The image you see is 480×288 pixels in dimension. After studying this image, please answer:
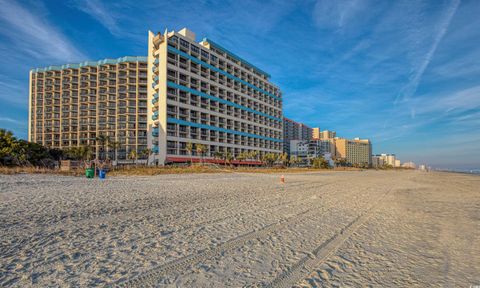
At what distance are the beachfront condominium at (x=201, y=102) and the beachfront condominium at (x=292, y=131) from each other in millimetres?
57863

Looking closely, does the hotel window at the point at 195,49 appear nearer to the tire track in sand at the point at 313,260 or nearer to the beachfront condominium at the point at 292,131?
the tire track in sand at the point at 313,260

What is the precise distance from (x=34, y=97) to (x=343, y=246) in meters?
134

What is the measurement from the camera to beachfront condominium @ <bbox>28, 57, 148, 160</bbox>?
8612 centimetres

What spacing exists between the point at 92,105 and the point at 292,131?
13175 centimetres

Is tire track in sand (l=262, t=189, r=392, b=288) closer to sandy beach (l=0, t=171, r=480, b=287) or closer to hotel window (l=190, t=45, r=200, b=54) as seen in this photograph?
sandy beach (l=0, t=171, r=480, b=287)

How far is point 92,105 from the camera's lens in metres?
93.0

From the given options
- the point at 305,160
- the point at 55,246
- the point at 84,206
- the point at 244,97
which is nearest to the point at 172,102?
the point at 244,97

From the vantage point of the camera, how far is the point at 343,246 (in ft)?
19.1

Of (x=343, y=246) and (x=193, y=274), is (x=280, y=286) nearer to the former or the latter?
(x=193, y=274)

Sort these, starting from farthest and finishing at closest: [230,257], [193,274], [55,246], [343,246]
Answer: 1. [343,246]
2. [55,246]
3. [230,257]
4. [193,274]

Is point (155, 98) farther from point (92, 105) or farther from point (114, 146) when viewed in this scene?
point (92, 105)

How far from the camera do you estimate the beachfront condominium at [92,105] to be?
8612 cm

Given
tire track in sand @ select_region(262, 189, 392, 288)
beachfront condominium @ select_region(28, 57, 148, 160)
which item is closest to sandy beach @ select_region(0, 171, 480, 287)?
tire track in sand @ select_region(262, 189, 392, 288)

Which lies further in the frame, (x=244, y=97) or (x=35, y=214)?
(x=244, y=97)
